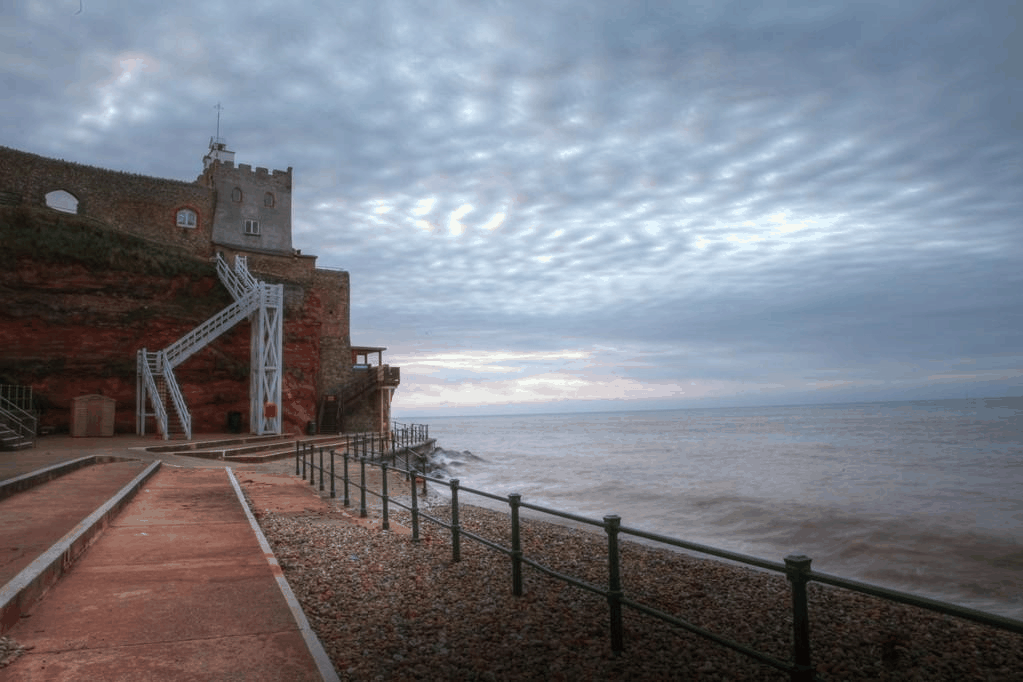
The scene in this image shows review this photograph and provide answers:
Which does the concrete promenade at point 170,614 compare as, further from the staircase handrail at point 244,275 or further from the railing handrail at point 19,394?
the staircase handrail at point 244,275

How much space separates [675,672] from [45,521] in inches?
275

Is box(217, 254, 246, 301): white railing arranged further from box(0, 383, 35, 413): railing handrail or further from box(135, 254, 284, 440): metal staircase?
box(0, 383, 35, 413): railing handrail

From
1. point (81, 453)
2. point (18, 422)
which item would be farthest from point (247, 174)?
point (81, 453)

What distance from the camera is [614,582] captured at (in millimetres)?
5188

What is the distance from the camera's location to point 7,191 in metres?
30.6

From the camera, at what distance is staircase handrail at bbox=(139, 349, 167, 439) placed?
2247cm

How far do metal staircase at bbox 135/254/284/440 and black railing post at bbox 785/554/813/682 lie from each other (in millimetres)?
24588

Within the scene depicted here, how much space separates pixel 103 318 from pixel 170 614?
25833 millimetres

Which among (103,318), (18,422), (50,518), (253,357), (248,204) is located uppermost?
(248,204)

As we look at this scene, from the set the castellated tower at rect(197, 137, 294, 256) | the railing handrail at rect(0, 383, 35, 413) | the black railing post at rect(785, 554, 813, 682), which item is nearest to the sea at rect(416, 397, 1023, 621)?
the black railing post at rect(785, 554, 813, 682)

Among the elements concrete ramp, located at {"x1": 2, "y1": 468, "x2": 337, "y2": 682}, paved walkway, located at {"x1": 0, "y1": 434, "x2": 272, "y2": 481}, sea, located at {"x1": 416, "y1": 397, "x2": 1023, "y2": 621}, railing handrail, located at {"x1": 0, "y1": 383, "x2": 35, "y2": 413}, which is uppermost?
railing handrail, located at {"x1": 0, "y1": 383, "x2": 35, "y2": 413}

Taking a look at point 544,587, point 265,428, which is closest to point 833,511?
point 544,587

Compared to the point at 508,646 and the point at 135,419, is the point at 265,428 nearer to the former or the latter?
the point at 135,419

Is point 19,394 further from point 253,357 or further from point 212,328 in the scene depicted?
point 253,357
